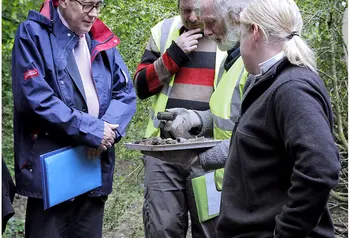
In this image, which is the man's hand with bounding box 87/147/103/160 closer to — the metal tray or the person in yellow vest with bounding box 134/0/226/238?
the person in yellow vest with bounding box 134/0/226/238

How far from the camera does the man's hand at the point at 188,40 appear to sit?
4555 millimetres

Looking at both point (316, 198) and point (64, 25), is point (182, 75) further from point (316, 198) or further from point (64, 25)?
point (316, 198)

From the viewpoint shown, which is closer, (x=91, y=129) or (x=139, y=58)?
(x=91, y=129)

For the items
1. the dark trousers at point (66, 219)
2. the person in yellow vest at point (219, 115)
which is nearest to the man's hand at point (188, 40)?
the person in yellow vest at point (219, 115)

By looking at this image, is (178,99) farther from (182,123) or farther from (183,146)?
(183,146)

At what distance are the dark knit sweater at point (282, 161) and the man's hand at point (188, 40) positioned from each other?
162 cm

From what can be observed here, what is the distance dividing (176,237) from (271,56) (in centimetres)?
197

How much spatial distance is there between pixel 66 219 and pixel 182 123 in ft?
2.92

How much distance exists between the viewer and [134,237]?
6809mm

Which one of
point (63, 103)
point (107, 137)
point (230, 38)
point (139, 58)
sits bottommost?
point (107, 137)

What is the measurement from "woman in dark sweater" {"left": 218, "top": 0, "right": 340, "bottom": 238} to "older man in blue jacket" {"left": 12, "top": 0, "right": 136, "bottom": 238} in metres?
1.48

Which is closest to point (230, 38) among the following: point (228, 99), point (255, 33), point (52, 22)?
point (228, 99)

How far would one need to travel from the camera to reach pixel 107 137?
430 cm

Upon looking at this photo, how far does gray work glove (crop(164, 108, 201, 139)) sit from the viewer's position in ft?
14.0
